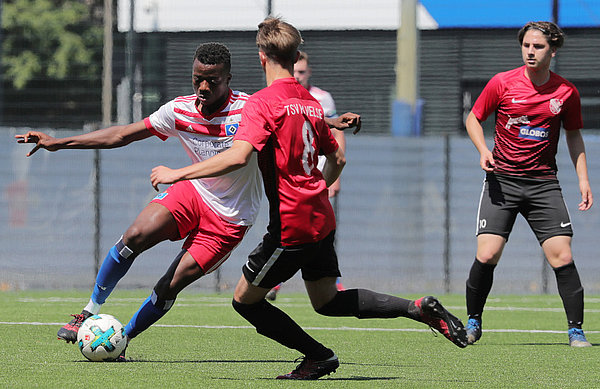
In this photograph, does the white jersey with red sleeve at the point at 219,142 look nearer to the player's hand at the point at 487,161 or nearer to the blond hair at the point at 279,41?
the blond hair at the point at 279,41

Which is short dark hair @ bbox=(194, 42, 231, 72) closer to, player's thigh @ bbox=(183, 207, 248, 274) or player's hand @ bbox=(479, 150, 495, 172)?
player's thigh @ bbox=(183, 207, 248, 274)

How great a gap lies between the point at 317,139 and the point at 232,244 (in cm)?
138

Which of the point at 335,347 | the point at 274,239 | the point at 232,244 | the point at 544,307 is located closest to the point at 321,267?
the point at 274,239

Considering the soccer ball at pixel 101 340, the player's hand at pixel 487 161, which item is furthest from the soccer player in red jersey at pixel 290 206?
the player's hand at pixel 487 161

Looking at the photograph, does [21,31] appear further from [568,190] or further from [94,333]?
[94,333]

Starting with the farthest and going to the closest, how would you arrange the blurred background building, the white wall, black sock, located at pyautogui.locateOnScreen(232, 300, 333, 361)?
the white wall < the blurred background building < black sock, located at pyautogui.locateOnScreen(232, 300, 333, 361)

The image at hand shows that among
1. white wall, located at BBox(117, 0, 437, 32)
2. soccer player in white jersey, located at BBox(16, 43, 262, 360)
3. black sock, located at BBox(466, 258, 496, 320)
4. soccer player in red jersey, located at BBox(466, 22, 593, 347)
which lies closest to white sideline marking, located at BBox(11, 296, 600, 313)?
black sock, located at BBox(466, 258, 496, 320)

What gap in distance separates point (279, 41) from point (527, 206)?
293 cm

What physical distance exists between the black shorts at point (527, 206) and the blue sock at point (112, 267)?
2514mm

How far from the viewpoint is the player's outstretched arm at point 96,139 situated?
6723 mm

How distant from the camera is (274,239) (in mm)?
5586

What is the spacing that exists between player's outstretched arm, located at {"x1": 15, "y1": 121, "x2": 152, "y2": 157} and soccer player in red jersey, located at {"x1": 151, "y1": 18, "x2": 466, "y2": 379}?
149cm

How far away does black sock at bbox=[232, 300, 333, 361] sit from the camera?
5.91m

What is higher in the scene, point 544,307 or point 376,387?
point 376,387
